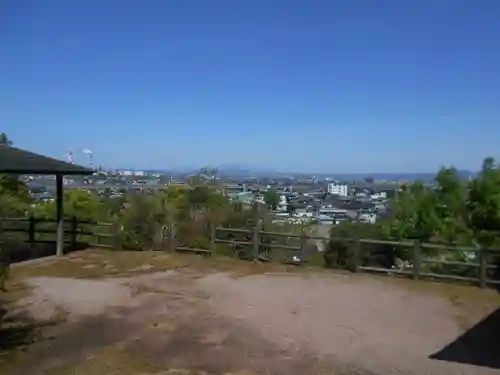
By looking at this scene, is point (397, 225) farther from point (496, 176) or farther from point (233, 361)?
point (233, 361)

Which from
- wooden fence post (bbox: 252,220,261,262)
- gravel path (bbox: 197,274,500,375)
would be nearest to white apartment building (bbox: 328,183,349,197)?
wooden fence post (bbox: 252,220,261,262)

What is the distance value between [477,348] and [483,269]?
393 cm

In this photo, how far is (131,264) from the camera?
43.3 feet

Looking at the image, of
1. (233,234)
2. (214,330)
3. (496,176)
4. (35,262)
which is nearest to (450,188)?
(496,176)

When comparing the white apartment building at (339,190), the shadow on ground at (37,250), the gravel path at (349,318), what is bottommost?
the shadow on ground at (37,250)

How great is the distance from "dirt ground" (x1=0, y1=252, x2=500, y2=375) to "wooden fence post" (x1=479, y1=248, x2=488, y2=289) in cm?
33

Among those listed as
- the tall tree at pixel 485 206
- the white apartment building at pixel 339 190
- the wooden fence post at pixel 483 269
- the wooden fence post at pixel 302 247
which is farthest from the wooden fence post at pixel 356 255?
the white apartment building at pixel 339 190

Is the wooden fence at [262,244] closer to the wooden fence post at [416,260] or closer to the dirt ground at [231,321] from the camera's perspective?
the wooden fence post at [416,260]

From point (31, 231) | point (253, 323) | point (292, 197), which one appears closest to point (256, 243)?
point (253, 323)

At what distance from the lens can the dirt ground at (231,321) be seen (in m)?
6.47

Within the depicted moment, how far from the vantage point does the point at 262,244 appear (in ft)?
45.7

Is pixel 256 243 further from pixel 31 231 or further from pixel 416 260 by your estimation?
pixel 31 231

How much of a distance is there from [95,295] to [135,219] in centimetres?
615

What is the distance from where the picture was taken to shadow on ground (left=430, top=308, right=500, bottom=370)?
21.7 feet
